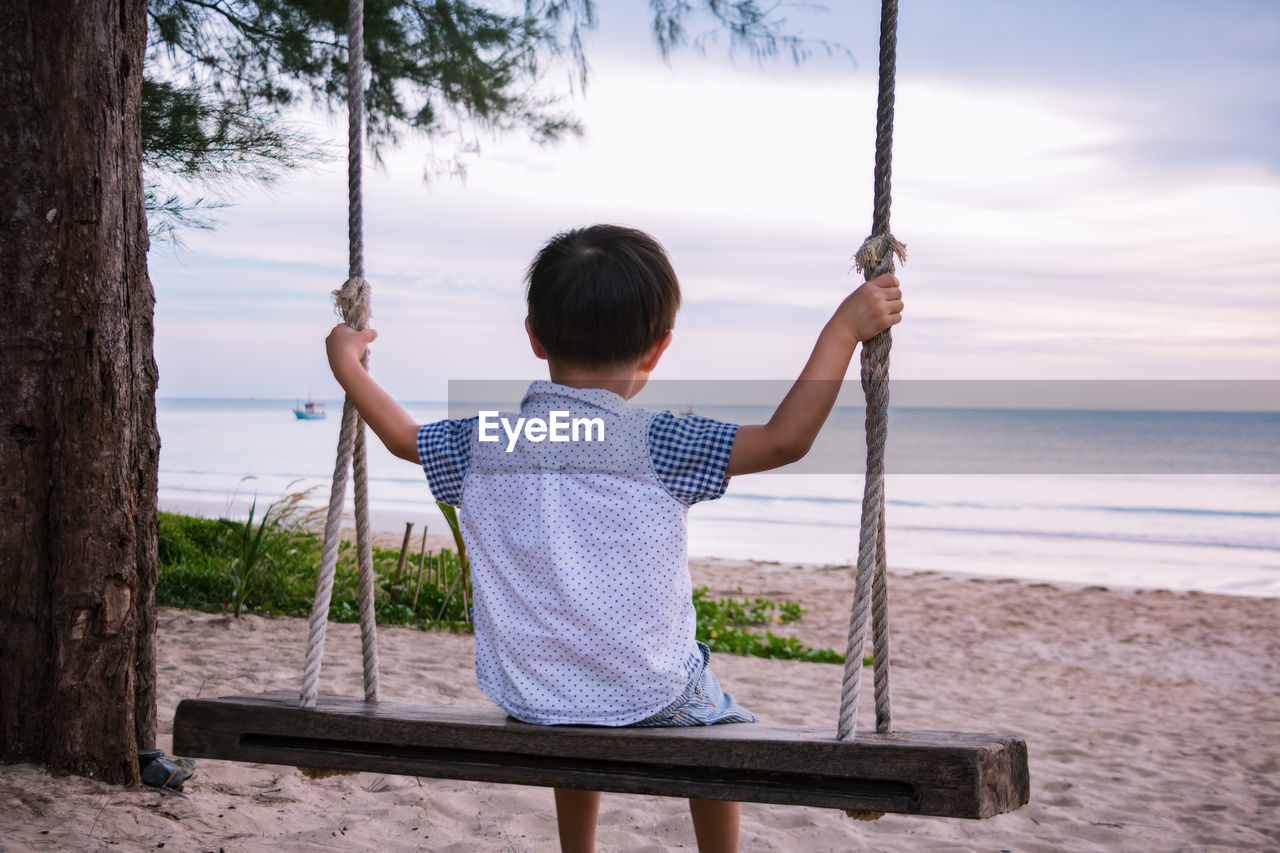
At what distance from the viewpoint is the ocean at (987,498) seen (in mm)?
11078

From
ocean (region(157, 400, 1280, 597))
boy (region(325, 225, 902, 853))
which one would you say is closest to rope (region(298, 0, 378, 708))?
boy (region(325, 225, 902, 853))

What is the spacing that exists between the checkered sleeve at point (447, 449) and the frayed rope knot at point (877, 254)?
2.11 feet

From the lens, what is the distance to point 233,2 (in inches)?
179

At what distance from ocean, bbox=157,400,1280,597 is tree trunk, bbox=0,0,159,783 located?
314 cm

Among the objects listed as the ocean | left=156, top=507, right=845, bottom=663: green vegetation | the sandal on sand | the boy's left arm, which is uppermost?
the boy's left arm

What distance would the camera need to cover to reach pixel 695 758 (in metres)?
1.32

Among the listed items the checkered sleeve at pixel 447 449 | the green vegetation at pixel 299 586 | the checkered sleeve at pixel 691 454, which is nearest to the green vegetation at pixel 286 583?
the green vegetation at pixel 299 586

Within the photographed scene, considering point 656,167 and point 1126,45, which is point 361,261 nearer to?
point 656,167

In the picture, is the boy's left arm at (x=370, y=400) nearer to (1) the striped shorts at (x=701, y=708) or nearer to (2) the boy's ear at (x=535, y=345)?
(2) the boy's ear at (x=535, y=345)

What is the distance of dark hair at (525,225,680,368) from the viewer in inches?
56.4

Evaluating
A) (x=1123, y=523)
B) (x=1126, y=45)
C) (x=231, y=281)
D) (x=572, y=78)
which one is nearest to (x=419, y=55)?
(x=572, y=78)

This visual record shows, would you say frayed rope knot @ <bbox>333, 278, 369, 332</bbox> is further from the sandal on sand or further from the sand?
the sandal on sand

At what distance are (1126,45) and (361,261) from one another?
25.1 metres

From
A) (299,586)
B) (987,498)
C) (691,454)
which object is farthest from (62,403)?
(987,498)
